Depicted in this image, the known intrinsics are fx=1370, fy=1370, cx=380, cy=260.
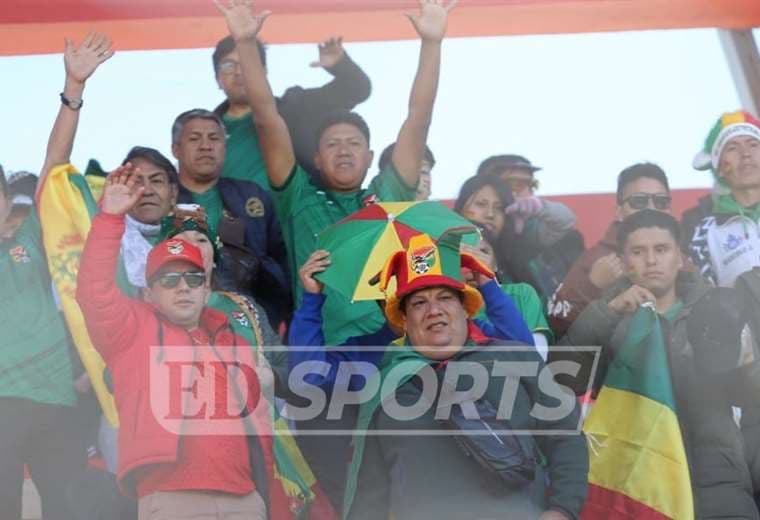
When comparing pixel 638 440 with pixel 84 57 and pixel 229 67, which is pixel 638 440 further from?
pixel 84 57

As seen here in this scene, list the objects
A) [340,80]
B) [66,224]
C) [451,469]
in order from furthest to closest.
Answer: [340,80], [66,224], [451,469]

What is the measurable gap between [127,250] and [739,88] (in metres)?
2.62

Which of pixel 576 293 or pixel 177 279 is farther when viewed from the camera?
pixel 576 293

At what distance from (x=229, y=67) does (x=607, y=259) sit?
1.43 m

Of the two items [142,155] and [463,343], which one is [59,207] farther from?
[463,343]

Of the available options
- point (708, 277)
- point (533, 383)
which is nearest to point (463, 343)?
point (533, 383)

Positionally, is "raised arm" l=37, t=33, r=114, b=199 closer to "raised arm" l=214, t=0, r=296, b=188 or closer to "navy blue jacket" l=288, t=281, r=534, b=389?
"raised arm" l=214, t=0, r=296, b=188

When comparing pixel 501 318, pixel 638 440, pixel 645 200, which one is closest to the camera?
pixel 501 318

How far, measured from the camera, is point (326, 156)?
4324mm

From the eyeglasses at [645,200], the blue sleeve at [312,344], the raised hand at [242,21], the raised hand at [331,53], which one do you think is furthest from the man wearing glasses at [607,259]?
the raised hand at [242,21]

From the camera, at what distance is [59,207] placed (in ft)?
13.2

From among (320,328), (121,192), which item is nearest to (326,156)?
(320,328)

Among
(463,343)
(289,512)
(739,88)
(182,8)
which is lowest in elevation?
(289,512)

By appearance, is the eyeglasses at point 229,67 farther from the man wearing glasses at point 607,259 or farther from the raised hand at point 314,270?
the man wearing glasses at point 607,259
